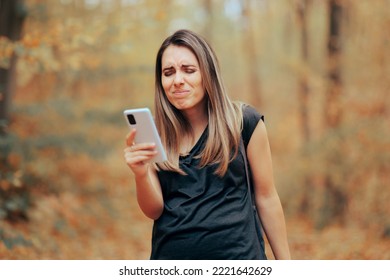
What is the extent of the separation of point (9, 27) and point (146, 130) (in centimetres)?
465

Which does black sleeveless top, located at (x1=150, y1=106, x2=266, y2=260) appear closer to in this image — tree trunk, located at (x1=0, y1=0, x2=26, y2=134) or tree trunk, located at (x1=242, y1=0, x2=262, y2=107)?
tree trunk, located at (x1=0, y1=0, x2=26, y2=134)

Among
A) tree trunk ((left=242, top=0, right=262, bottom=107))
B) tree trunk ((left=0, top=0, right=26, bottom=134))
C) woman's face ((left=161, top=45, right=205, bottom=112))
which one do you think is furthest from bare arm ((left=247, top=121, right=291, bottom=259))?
tree trunk ((left=242, top=0, right=262, bottom=107))

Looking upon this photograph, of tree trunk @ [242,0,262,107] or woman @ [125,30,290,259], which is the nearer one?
woman @ [125,30,290,259]

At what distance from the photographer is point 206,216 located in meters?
1.44

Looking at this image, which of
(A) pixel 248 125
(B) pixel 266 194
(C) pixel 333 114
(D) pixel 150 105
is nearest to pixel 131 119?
(A) pixel 248 125

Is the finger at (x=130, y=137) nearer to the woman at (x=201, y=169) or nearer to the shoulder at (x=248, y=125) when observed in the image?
the woman at (x=201, y=169)

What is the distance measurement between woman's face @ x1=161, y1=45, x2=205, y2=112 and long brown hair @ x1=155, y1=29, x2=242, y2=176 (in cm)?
2

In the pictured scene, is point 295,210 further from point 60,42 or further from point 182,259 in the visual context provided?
point 182,259

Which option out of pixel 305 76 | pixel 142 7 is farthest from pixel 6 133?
pixel 305 76

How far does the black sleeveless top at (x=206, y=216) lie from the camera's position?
144cm

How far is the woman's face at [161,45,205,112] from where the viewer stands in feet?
5.04

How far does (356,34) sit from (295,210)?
230 centimetres

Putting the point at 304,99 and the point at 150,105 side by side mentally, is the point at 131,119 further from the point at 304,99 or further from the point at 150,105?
the point at 150,105

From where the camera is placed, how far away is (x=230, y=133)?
1.51m
